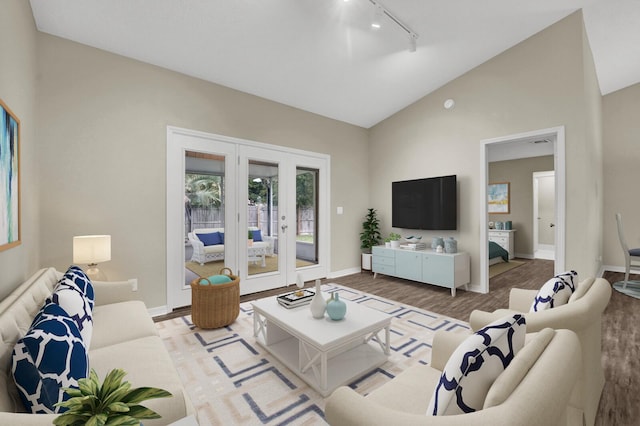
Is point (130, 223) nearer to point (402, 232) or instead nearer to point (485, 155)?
point (402, 232)

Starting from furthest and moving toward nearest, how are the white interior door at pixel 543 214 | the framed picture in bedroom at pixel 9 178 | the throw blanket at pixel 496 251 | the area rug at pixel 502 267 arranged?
1. the white interior door at pixel 543 214
2. the throw blanket at pixel 496 251
3. the area rug at pixel 502 267
4. the framed picture in bedroom at pixel 9 178

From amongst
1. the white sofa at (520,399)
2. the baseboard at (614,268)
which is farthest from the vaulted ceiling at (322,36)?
the baseboard at (614,268)

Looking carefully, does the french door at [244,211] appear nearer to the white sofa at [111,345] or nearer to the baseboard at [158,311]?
the baseboard at [158,311]

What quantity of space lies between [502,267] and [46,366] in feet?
22.8

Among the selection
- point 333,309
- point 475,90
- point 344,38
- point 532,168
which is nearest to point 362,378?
point 333,309

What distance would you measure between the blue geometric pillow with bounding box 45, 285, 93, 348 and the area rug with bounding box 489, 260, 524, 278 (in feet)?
18.8

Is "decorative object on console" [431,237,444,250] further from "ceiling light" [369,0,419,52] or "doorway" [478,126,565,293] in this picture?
"ceiling light" [369,0,419,52]

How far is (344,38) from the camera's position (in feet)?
10.5

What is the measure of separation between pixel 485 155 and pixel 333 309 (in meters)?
3.29

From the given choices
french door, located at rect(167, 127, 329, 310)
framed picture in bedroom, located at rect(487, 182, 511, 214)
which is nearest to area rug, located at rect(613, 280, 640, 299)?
framed picture in bedroom, located at rect(487, 182, 511, 214)

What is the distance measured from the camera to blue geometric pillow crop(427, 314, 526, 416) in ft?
2.70

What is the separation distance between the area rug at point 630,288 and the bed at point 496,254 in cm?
182

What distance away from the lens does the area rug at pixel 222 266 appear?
140 inches

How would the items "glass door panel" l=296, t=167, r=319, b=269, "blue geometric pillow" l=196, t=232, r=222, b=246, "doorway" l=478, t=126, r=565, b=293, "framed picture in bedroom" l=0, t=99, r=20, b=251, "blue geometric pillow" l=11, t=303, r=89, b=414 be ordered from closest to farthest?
"blue geometric pillow" l=11, t=303, r=89, b=414 → "framed picture in bedroom" l=0, t=99, r=20, b=251 → "doorway" l=478, t=126, r=565, b=293 → "blue geometric pillow" l=196, t=232, r=222, b=246 → "glass door panel" l=296, t=167, r=319, b=269
